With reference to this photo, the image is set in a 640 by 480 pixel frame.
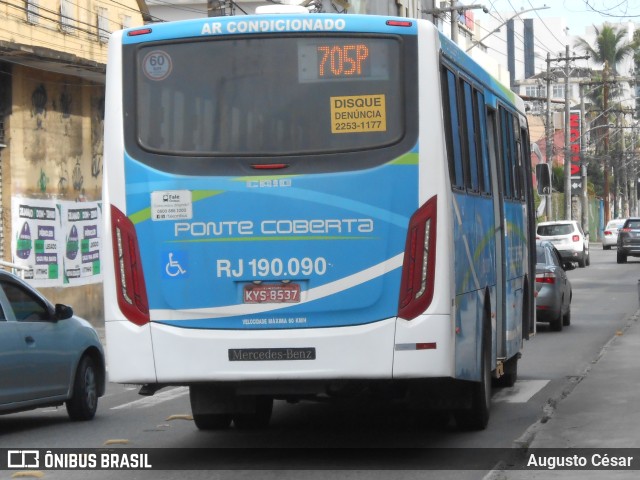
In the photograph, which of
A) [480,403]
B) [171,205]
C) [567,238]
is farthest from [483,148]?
[567,238]

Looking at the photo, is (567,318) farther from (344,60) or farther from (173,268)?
(173,268)

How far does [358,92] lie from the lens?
944 cm

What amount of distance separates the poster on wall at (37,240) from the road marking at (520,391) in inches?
520

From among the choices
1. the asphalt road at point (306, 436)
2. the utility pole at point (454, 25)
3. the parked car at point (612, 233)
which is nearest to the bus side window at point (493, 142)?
the asphalt road at point (306, 436)

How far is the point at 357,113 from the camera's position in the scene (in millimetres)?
9422

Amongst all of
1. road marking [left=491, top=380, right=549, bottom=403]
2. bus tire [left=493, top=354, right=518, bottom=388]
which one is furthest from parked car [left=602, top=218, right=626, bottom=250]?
bus tire [left=493, top=354, right=518, bottom=388]

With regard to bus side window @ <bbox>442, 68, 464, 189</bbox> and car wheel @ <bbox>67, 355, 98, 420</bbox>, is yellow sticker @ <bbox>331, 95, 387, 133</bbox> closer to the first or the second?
bus side window @ <bbox>442, 68, 464, 189</bbox>

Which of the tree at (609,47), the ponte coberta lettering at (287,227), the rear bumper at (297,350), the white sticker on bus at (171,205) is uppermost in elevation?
the tree at (609,47)

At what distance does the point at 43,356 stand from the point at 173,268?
362 centimetres

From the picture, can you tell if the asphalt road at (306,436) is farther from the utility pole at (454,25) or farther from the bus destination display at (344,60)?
the utility pole at (454,25)

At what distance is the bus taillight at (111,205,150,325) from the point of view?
9391mm

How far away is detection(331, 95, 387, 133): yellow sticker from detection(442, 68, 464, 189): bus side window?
0.53m

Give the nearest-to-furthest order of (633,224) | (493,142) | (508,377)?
(493,142) → (508,377) → (633,224)

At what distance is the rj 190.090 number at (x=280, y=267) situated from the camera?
9.28 meters
